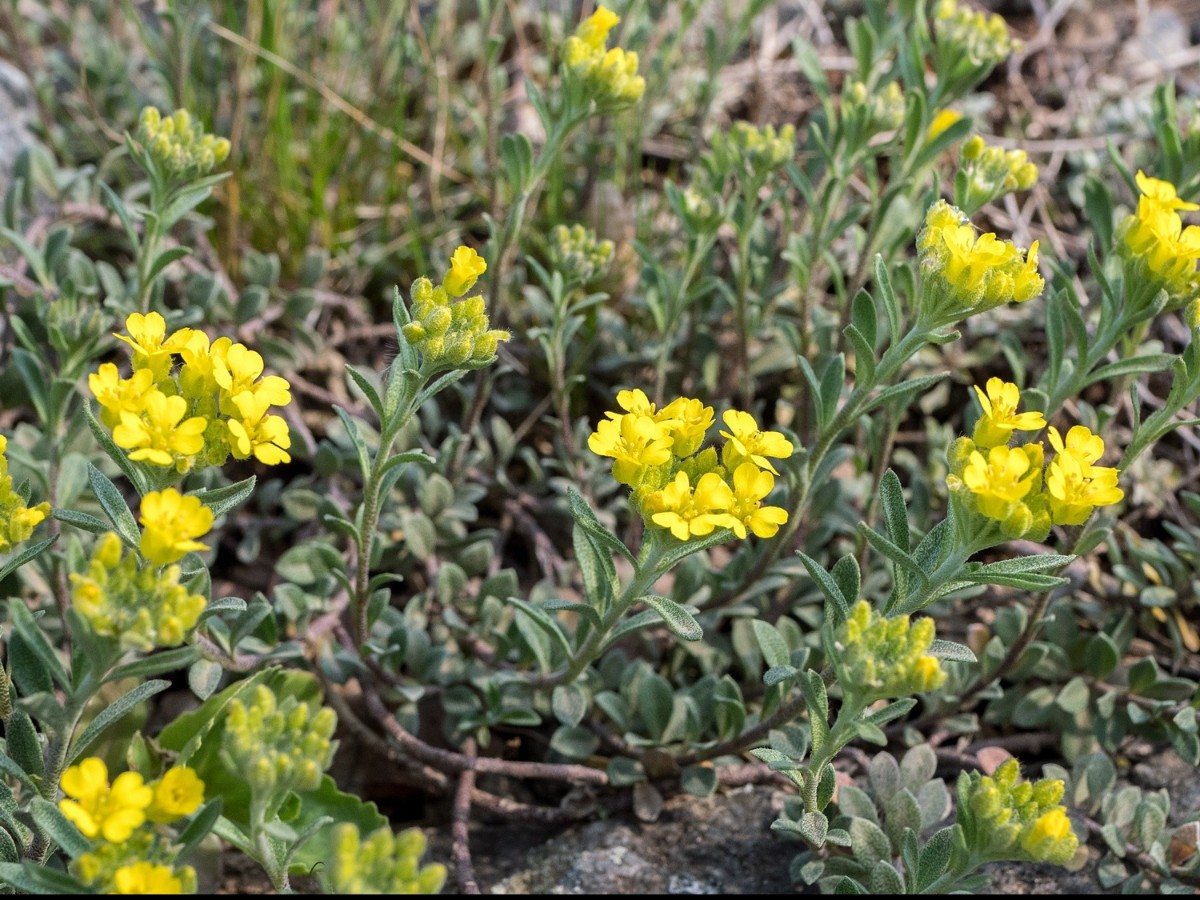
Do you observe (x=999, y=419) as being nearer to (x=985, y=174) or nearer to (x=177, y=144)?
(x=985, y=174)

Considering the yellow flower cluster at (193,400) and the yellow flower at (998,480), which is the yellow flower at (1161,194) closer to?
the yellow flower at (998,480)

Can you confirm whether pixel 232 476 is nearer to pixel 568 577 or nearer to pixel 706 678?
pixel 568 577

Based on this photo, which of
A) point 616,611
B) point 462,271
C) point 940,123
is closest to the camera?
point 462,271

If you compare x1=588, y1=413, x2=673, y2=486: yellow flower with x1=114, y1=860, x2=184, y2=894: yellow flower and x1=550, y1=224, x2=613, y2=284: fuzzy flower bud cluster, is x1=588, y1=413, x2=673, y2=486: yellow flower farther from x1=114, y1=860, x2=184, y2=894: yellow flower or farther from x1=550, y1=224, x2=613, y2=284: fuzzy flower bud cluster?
x1=114, y1=860, x2=184, y2=894: yellow flower

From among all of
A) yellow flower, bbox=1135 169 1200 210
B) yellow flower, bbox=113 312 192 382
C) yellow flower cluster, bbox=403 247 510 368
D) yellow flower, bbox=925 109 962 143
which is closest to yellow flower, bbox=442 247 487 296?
yellow flower cluster, bbox=403 247 510 368

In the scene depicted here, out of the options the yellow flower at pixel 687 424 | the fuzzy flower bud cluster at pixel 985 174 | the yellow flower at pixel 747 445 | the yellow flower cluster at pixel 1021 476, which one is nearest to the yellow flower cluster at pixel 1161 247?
the fuzzy flower bud cluster at pixel 985 174

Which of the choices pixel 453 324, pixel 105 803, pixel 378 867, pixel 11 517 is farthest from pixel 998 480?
pixel 11 517
